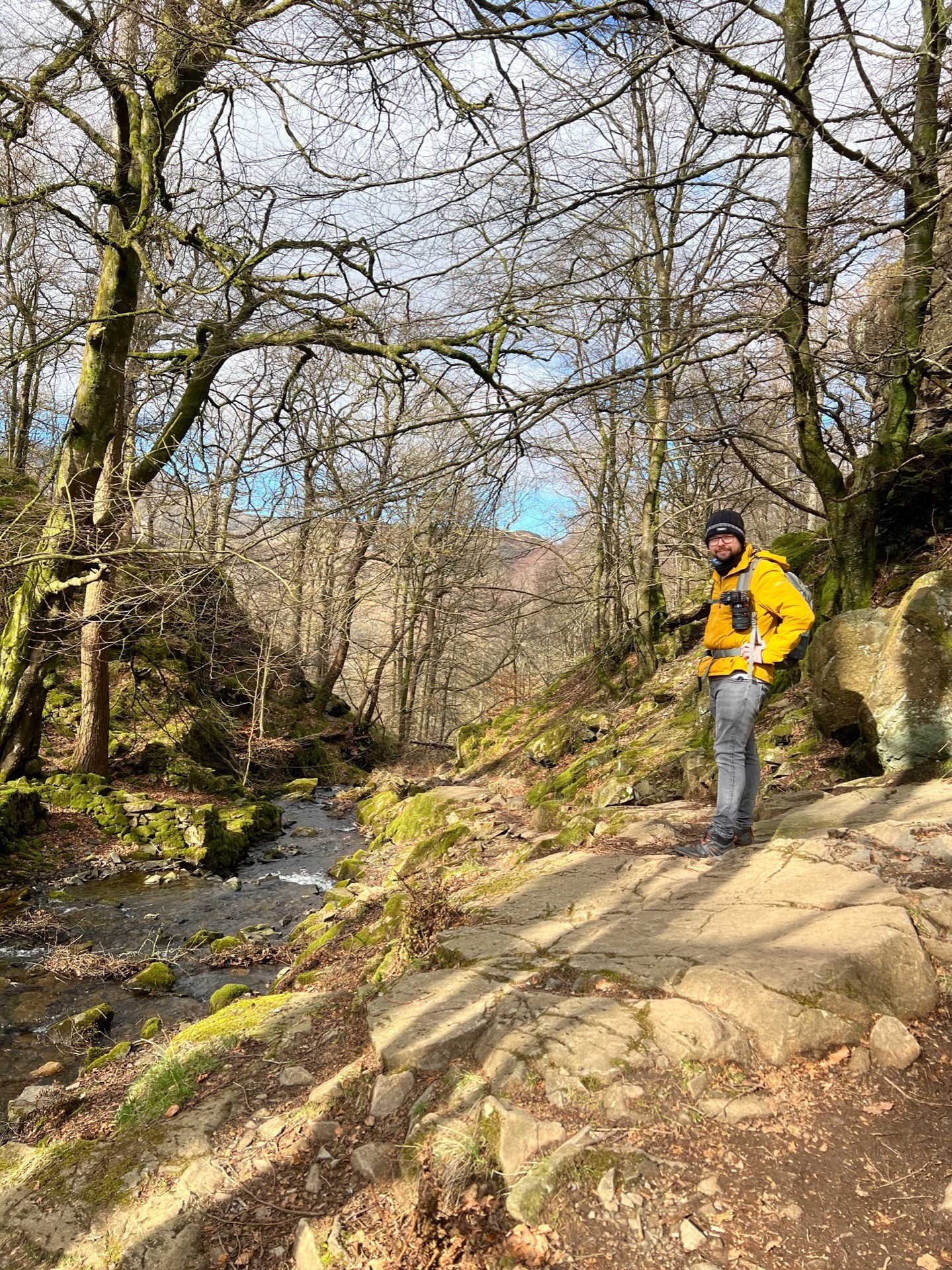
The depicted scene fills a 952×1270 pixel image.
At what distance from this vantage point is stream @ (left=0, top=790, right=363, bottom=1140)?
206 inches

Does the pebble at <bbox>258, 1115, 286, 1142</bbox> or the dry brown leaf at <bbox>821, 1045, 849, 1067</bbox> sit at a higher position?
the dry brown leaf at <bbox>821, 1045, 849, 1067</bbox>

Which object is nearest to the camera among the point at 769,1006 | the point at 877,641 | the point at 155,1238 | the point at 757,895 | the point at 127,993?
the point at 155,1238

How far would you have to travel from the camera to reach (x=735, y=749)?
177 inches

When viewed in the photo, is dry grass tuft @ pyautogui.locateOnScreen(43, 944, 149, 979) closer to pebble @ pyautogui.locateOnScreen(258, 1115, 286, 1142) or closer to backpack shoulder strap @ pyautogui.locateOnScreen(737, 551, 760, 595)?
pebble @ pyautogui.locateOnScreen(258, 1115, 286, 1142)

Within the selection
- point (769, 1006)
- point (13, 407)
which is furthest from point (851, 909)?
point (13, 407)

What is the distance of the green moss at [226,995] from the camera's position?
5.46 m

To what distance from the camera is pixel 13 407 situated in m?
21.6

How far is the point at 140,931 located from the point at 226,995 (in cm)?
248

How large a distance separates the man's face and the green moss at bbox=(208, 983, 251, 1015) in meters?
5.15

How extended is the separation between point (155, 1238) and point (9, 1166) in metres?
1.16

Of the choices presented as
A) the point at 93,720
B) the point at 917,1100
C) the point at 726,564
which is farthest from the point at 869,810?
the point at 93,720

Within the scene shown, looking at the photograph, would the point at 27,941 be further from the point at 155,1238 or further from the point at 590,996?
the point at 590,996

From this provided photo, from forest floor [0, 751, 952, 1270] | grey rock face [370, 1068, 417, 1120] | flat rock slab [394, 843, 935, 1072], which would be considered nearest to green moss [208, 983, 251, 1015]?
forest floor [0, 751, 952, 1270]

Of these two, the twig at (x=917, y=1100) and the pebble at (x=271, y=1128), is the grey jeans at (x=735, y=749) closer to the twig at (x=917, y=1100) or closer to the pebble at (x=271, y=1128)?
the twig at (x=917, y=1100)
